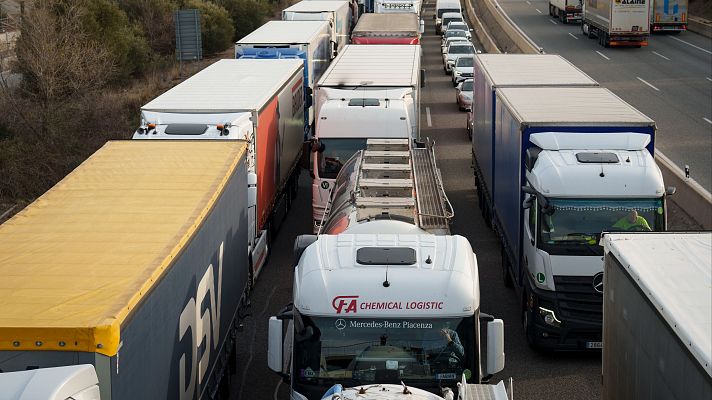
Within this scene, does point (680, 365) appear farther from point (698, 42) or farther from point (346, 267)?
point (698, 42)

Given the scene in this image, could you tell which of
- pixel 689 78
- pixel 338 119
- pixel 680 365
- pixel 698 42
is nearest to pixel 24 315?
Answer: pixel 680 365

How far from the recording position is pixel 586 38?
2283 inches

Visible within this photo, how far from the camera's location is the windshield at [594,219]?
14.5 metres

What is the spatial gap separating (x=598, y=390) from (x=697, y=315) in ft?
22.5

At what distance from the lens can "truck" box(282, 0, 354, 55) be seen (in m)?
40.8

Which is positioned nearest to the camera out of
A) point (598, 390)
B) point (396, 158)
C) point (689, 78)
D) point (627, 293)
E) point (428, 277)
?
point (627, 293)

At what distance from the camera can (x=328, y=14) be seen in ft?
134

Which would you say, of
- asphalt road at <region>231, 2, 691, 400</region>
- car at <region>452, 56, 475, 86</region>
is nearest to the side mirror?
asphalt road at <region>231, 2, 691, 400</region>

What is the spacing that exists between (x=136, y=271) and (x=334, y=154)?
1069cm

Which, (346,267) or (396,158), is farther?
(396,158)

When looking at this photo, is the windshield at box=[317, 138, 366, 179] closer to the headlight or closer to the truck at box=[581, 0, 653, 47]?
the headlight

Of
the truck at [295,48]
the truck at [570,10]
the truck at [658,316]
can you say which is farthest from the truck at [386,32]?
the truck at [658,316]

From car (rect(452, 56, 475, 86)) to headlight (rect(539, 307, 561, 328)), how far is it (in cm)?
2574

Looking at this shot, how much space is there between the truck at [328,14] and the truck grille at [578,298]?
25.4 metres
